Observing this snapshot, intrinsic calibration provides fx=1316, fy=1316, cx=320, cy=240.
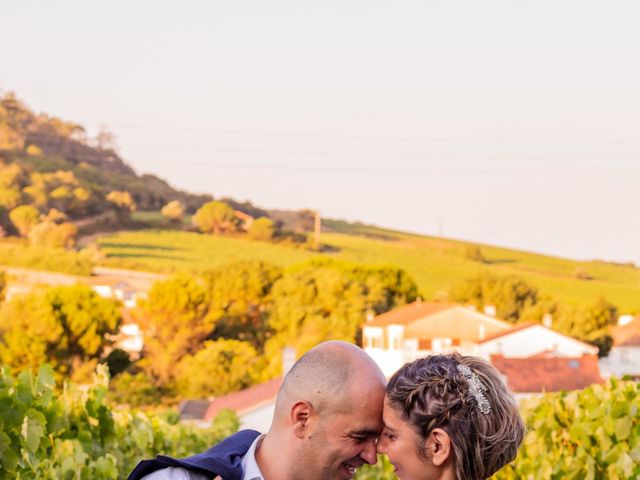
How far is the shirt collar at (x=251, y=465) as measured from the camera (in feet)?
10.3

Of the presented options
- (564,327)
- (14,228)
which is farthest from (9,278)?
(564,327)

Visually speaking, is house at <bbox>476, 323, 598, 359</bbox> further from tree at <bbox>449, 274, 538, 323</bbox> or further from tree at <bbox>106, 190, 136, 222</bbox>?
tree at <bbox>106, 190, 136, 222</bbox>

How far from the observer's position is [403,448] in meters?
3.15

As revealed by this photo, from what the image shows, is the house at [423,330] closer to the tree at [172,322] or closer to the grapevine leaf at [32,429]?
A: the tree at [172,322]

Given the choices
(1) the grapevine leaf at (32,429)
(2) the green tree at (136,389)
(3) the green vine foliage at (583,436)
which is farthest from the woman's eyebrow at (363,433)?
(2) the green tree at (136,389)

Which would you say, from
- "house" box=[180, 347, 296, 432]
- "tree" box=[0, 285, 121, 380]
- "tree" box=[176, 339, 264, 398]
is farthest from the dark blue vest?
"tree" box=[0, 285, 121, 380]

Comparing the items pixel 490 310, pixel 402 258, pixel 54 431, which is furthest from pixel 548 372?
pixel 54 431

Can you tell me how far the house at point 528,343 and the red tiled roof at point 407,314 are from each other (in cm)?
495

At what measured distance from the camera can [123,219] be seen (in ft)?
344

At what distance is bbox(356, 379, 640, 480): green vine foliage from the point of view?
6.89 m

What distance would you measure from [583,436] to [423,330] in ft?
261

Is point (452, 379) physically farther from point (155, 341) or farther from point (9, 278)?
point (9, 278)

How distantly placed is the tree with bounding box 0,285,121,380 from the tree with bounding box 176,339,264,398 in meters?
6.05

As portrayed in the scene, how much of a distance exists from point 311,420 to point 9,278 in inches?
3730
